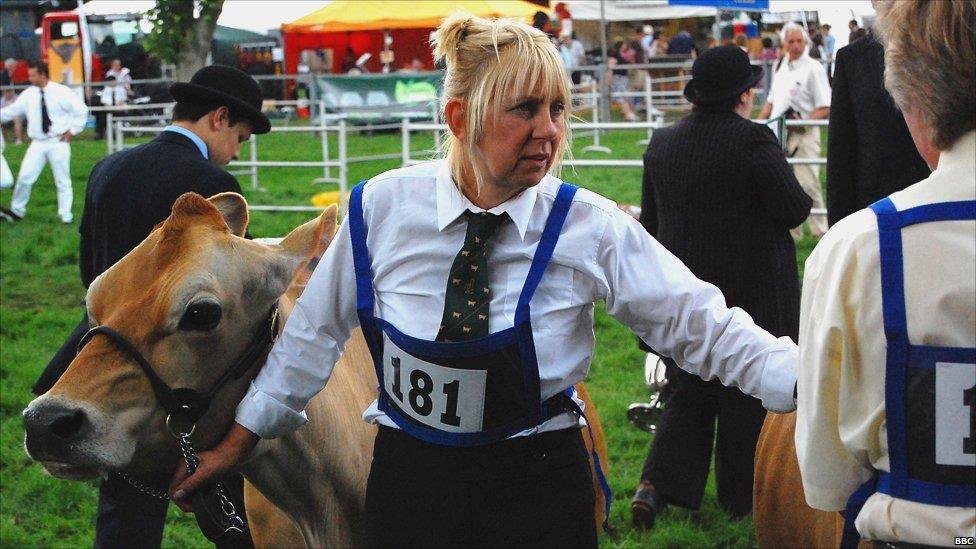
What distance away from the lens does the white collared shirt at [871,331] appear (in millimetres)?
1780

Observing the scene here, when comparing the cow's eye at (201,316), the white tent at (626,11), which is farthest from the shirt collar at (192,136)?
the white tent at (626,11)

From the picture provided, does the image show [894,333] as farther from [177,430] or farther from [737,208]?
[737,208]

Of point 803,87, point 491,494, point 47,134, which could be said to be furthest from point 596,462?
point 47,134

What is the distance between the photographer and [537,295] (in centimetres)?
259

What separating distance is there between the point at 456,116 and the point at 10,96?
28.7 metres

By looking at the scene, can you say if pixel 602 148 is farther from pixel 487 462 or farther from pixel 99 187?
pixel 487 462

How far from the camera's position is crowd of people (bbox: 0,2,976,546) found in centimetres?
181

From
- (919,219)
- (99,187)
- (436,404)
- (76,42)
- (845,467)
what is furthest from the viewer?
(76,42)

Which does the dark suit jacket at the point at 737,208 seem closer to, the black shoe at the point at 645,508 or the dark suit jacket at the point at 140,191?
the black shoe at the point at 645,508

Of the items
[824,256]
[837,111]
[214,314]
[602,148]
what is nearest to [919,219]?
[824,256]

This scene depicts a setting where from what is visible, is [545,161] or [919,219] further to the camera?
[545,161]

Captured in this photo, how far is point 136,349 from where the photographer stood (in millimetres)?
2623

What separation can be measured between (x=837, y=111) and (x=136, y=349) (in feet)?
9.66

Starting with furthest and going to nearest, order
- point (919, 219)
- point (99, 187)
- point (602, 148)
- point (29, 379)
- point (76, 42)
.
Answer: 1. point (76, 42)
2. point (602, 148)
3. point (29, 379)
4. point (99, 187)
5. point (919, 219)
